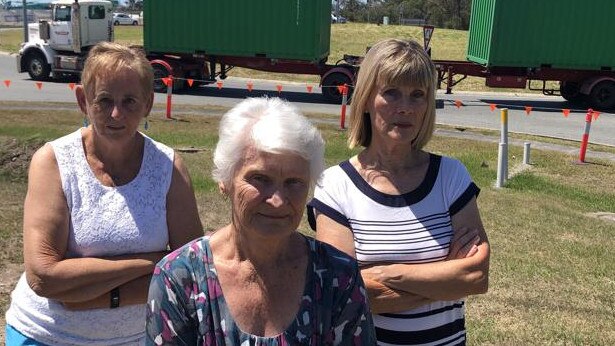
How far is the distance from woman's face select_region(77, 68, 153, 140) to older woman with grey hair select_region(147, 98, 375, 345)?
0.63 m

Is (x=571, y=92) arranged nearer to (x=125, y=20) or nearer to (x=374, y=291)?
(x=374, y=291)

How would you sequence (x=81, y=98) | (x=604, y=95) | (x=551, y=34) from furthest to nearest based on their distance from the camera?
1. (x=604, y=95)
2. (x=551, y=34)
3. (x=81, y=98)

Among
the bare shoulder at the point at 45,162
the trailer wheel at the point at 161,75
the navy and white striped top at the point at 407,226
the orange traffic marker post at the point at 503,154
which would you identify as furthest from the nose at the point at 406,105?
the trailer wheel at the point at 161,75

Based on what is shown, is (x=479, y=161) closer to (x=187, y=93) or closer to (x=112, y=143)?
(x=112, y=143)

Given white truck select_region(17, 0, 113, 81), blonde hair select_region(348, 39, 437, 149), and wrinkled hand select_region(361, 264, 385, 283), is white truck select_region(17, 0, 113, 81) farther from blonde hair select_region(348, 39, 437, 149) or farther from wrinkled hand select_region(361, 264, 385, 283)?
wrinkled hand select_region(361, 264, 385, 283)

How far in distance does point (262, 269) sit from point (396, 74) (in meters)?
0.87

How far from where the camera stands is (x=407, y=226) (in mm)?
2252

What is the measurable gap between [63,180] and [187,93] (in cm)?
1833

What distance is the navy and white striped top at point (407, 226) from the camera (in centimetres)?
223

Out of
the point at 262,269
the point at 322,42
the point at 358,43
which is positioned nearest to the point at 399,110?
the point at 262,269

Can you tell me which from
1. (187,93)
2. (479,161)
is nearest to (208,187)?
(479,161)

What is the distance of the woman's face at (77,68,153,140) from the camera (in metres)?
2.28

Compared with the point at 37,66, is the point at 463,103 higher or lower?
lower

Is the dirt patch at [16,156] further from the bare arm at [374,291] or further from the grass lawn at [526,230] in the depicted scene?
the bare arm at [374,291]
